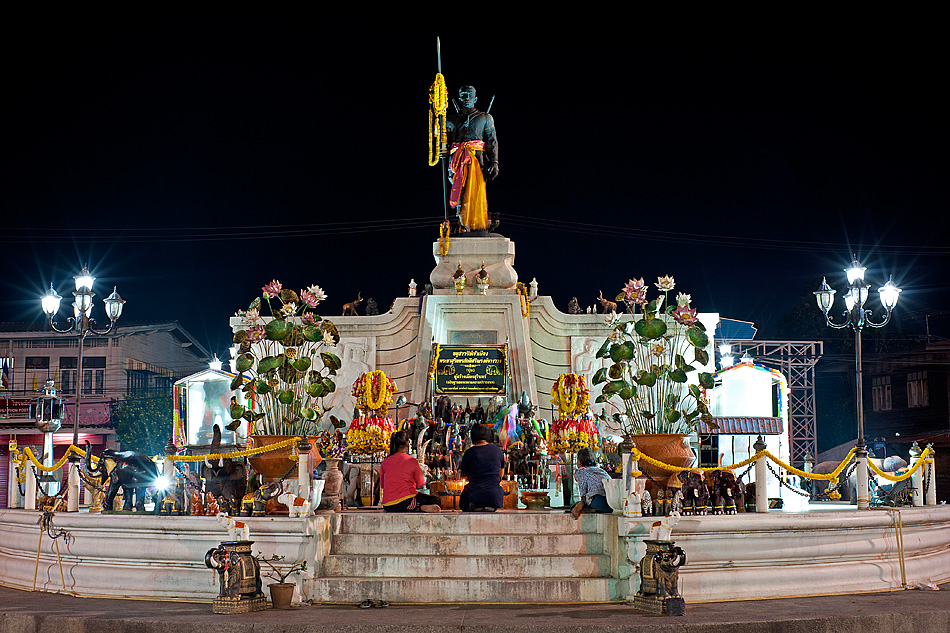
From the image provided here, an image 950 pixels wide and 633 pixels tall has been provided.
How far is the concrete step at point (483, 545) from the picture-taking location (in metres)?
12.4

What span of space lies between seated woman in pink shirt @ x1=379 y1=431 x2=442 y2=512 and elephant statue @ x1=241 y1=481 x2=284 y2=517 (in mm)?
1487

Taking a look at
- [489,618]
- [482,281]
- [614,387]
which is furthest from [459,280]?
[489,618]

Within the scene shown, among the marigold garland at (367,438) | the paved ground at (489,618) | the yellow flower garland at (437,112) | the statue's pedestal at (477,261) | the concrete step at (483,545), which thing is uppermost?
the yellow flower garland at (437,112)

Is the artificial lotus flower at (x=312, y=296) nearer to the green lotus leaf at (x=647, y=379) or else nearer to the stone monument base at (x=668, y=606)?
the green lotus leaf at (x=647, y=379)

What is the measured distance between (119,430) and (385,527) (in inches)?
1204

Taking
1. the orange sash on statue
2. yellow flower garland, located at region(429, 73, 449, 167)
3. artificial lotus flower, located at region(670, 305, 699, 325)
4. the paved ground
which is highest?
yellow flower garland, located at region(429, 73, 449, 167)

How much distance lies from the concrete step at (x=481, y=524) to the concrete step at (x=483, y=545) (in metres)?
0.14

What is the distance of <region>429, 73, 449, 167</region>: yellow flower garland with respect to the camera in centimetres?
2553

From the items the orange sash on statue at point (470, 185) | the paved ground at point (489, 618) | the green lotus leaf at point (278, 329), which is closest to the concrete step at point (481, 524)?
the paved ground at point (489, 618)

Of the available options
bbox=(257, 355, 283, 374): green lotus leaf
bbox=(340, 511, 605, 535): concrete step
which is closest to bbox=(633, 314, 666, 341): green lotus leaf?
bbox=(340, 511, 605, 535): concrete step

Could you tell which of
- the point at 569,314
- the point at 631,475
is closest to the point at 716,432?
the point at 569,314

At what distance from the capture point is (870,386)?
43.1 metres

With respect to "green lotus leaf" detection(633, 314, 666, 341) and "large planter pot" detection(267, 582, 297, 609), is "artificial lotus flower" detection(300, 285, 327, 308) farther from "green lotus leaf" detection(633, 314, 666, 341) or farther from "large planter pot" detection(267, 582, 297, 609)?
"large planter pot" detection(267, 582, 297, 609)

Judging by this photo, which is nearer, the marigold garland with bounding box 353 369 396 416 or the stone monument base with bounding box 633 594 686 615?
the stone monument base with bounding box 633 594 686 615
